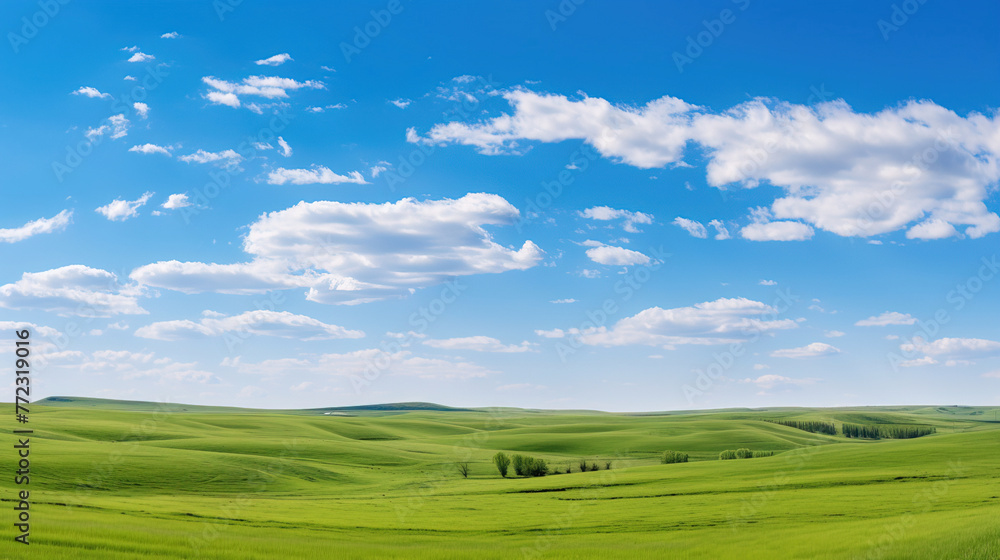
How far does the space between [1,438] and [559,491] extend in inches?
2338

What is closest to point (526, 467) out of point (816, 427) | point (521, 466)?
point (521, 466)

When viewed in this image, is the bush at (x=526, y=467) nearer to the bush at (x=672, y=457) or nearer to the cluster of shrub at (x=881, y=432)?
the bush at (x=672, y=457)

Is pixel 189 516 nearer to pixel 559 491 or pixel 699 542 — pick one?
pixel 699 542

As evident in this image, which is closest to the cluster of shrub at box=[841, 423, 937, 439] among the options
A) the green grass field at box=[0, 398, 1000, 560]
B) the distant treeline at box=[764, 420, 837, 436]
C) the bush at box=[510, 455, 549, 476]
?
the distant treeline at box=[764, 420, 837, 436]

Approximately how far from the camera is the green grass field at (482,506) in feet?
74.1

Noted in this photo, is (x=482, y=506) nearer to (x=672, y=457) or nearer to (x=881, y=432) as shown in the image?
(x=672, y=457)

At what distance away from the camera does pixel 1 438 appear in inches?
2785

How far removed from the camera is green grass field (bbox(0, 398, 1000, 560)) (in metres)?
22.6

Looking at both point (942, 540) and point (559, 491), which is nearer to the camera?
point (942, 540)

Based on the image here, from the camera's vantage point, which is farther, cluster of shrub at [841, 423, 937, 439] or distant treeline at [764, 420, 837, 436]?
distant treeline at [764, 420, 837, 436]

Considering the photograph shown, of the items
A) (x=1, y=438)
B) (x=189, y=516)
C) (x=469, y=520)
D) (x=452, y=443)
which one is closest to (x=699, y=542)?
(x=469, y=520)

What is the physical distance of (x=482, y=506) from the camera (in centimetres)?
4553

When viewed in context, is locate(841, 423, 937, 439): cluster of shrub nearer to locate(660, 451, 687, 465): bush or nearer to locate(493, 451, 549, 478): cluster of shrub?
locate(660, 451, 687, 465): bush

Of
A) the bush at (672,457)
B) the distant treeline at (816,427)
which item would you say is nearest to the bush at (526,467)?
the bush at (672,457)
